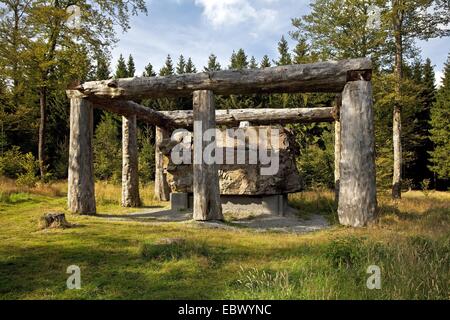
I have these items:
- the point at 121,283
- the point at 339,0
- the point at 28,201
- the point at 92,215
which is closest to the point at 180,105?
the point at 339,0

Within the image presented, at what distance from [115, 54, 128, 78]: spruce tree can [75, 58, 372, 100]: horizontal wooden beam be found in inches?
936

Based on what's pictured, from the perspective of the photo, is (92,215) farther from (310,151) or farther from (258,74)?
(310,151)

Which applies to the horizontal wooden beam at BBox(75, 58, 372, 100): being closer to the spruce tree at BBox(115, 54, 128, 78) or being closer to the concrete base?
the concrete base

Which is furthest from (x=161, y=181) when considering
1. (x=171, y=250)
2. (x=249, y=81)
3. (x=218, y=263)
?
(x=218, y=263)

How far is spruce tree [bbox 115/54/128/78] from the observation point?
3195cm

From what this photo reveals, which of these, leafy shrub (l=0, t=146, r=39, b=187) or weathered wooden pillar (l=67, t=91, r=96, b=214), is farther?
leafy shrub (l=0, t=146, r=39, b=187)

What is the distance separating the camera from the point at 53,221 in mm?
7602

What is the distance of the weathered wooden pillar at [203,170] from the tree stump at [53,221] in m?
3.04

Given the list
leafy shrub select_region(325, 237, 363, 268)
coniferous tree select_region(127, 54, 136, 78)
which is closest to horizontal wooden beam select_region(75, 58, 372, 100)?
leafy shrub select_region(325, 237, 363, 268)

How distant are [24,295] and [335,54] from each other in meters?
16.1

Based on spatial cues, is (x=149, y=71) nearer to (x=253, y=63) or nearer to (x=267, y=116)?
(x=253, y=63)

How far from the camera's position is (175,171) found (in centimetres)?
1230

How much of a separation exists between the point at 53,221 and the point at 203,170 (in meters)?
3.56

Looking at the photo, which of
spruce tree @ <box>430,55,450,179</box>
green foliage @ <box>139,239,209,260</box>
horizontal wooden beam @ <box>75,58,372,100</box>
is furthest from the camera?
spruce tree @ <box>430,55,450,179</box>
